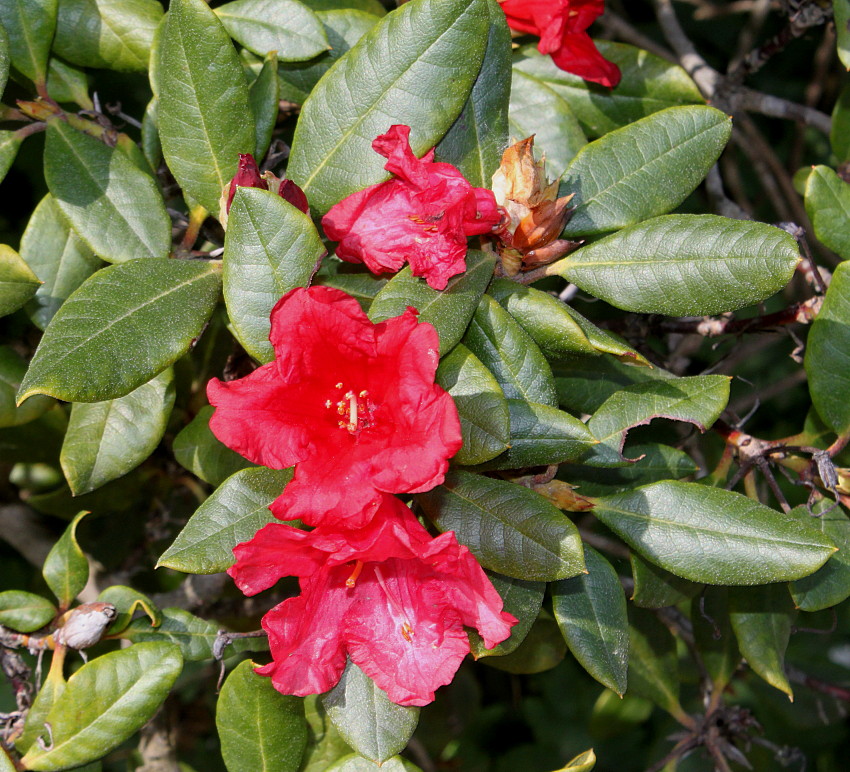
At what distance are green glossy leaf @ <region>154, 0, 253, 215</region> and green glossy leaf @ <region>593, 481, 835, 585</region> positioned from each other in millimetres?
833

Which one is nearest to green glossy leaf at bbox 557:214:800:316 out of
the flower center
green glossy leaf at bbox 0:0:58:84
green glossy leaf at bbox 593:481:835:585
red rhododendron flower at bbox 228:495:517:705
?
green glossy leaf at bbox 593:481:835:585

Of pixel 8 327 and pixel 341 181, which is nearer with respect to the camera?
pixel 341 181

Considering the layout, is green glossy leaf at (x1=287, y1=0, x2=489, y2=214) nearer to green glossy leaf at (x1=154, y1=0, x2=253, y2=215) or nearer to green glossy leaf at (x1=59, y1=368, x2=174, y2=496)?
green glossy leaf at (x1=154, y1=0, x2=253, y2=215)

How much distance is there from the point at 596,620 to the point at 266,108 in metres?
1.02

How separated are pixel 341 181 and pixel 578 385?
57cm

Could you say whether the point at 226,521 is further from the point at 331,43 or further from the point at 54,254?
the point at 331,43

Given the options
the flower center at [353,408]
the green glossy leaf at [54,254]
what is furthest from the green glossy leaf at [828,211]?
the green glossy leaf at [54,254]

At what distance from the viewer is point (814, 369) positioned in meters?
1.60

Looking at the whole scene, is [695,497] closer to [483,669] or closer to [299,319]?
[299,319]

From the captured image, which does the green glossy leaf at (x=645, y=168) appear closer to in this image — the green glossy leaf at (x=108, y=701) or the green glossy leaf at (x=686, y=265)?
the green glossy leaf at (x=686, y=265)

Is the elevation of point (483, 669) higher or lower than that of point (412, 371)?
lower

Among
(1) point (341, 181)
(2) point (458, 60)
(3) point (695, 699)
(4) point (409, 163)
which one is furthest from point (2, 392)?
(3) point (695, 699)

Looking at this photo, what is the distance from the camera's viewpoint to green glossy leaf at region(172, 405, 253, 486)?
1.59 metres

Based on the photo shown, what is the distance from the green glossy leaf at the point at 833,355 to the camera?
1.53 m
